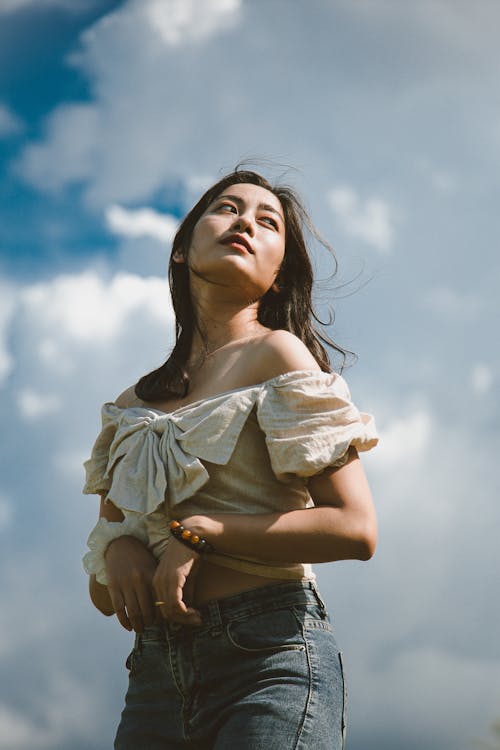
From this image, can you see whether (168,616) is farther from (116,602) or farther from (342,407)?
(342,407)

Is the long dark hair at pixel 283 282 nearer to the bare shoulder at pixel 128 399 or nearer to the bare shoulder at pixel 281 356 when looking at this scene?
the bare shoulder at pixel 128 399

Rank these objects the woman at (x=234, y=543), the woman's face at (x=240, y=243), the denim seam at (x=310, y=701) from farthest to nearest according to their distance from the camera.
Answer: the woman's face at (x=240, y=243) < the woman at (x=234, y=543) < the denim seam at (x=310, y=701)

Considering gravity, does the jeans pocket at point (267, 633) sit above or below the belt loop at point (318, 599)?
below

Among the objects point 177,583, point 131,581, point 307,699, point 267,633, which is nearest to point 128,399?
point 131,581

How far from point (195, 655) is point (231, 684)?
0.15 metres

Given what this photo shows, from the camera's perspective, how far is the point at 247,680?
8.86ft

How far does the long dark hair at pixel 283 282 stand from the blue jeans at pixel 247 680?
1348 millimetres

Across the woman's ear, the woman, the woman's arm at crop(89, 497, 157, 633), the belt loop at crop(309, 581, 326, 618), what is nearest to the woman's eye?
the woman's ear

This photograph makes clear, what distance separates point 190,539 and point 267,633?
1.24ft

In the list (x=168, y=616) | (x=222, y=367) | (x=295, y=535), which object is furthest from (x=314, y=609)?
(x=222, y=367)

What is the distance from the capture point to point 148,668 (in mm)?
2938

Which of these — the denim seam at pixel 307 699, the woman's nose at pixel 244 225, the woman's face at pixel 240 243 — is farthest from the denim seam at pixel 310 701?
the woman's nose at pixel 244 225

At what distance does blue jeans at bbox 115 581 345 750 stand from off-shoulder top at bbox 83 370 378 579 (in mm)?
154

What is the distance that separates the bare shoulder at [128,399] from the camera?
12.0 ft
